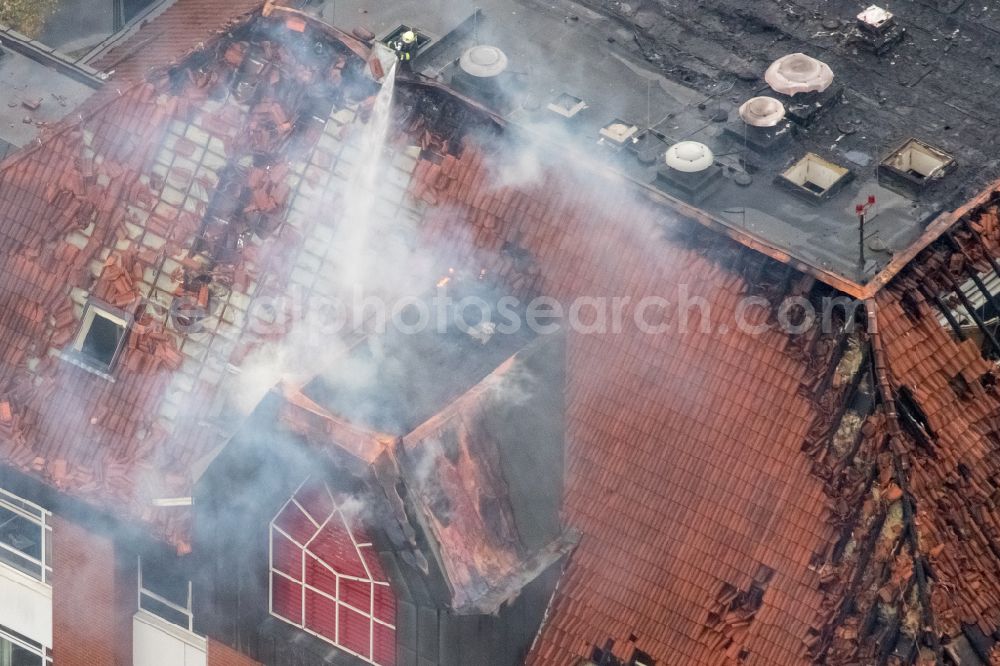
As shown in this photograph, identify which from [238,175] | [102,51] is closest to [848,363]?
[238,175]

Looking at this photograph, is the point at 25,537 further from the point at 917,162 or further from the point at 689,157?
the point at 917,162

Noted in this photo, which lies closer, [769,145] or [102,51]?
[769,145]

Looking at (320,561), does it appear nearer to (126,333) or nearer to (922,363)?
(126,333)

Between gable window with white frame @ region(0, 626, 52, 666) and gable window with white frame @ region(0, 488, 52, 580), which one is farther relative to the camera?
gable window with white frame @ region(0, 626, 52, 666)

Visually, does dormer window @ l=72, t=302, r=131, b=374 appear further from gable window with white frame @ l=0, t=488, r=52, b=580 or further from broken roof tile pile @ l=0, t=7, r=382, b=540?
gable window with white frame @ l=0, t=488, r=52, b=580

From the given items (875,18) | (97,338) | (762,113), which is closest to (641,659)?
(762,113)

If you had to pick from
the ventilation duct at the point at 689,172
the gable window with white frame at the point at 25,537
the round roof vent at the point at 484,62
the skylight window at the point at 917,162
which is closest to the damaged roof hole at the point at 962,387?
the skylight window at the point at 917,162

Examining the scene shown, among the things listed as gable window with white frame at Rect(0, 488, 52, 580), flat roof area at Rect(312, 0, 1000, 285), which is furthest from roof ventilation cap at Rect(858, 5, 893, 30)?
gable window with white frame at Rect(0, 488, 52, 580)

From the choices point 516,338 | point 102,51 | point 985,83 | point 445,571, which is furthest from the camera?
point 102,51
